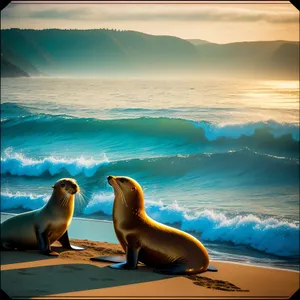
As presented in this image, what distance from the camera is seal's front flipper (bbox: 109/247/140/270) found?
19.4ft

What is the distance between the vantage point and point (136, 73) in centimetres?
839

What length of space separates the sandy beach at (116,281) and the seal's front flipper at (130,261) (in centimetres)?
5

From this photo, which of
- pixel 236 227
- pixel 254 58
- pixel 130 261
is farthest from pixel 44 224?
pixel 254 58

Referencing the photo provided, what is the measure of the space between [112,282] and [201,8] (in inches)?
116

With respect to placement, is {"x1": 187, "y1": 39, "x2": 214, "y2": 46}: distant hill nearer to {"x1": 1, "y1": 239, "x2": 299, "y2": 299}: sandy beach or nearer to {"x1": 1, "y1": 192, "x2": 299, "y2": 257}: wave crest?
{"x1": 1, "y1": 192, "x2": 299, "y2": 257}: wave crest

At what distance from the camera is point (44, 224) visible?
627 centimetres

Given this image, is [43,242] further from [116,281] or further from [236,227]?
[236,227]

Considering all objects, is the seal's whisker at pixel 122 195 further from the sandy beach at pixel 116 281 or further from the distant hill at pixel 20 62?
the distant hill at pixel 20 62

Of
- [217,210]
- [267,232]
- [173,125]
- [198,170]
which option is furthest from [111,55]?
[267,232]

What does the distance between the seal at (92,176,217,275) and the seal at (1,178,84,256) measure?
0.48 metres

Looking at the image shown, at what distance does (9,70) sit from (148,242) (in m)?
3.43

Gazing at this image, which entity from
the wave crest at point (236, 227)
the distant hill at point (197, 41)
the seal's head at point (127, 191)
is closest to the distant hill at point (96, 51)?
the distant hill at point (197, 41)

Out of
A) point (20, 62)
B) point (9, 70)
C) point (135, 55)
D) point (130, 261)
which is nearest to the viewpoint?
point (130, 261)

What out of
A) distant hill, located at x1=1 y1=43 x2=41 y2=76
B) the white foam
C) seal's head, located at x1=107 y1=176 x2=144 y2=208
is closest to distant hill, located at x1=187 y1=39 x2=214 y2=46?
the white foam
